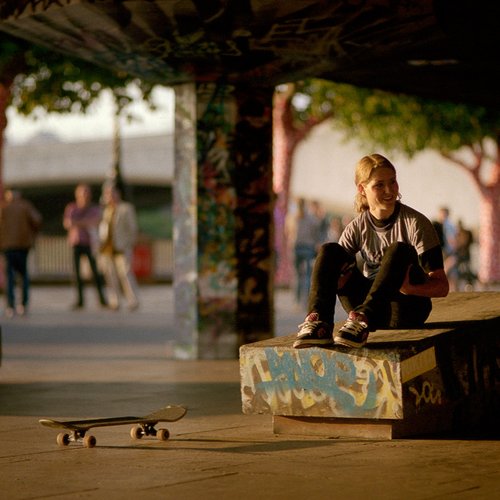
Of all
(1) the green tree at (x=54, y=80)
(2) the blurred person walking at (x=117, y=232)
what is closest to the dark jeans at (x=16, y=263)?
(2) the blurred person walking at (x=117, y=232)

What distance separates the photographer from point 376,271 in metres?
7.84

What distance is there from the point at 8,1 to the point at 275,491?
7.09 meters

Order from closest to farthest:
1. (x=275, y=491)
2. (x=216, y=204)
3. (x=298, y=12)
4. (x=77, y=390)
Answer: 1. (x=275, y=491)
2. (x=77, y=390)
3. (x=298, y=12)
4. (x=216, y=204)

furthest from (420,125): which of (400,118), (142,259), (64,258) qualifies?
(64,258)

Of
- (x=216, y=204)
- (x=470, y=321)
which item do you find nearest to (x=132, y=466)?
(x=470, y=321)

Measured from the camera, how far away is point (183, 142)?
520 inches

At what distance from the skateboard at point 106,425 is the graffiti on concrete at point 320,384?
46 cm

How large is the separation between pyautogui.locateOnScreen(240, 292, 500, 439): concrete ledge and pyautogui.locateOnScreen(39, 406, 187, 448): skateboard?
46 centimetres

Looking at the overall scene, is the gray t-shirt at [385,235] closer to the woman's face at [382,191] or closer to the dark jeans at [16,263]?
the woman's face at [382,191]

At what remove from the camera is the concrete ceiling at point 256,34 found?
1124cm

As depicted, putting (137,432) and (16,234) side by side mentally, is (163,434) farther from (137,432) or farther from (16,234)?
(16,234)

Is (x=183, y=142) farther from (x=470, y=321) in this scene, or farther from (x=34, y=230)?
(x=34, y=230)

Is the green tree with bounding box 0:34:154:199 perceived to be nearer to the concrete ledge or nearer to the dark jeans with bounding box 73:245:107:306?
the dark jeans with bounding box 73:245:107:306

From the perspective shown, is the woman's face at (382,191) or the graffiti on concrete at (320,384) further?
the woman's face at (382,191)
